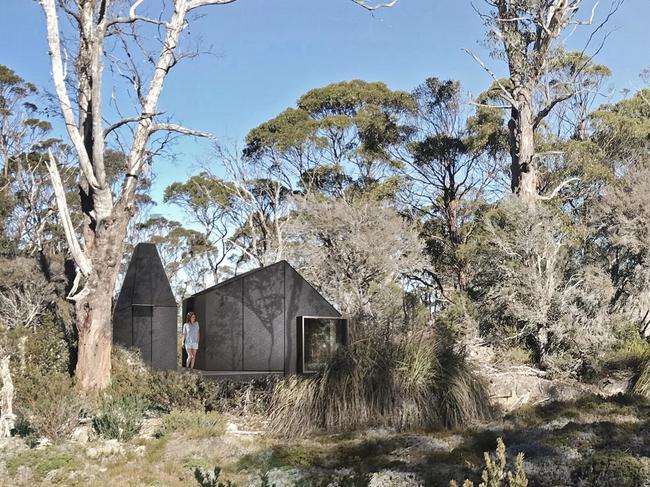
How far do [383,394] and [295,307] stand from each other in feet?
12.0

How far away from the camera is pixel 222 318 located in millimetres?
11375

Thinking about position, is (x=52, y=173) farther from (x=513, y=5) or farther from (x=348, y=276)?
(x=513, y=5)

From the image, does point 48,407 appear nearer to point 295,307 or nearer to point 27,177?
point 295,307

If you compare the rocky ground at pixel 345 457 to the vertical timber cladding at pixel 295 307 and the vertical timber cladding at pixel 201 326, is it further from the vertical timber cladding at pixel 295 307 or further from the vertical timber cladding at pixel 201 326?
the vertical timber cladding at pixel 201 326

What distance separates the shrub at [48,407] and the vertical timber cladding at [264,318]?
339cm

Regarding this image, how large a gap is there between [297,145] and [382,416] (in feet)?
72.6

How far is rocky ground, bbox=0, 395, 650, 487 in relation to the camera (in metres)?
4.88

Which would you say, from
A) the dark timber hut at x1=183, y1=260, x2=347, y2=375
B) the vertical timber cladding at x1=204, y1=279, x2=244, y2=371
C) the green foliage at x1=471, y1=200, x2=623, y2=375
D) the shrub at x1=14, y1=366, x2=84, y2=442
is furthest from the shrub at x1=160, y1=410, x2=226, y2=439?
the green foliage at x1=471, y1=200, x2=623, y2=375

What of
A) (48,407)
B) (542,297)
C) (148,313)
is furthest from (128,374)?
(542,297)

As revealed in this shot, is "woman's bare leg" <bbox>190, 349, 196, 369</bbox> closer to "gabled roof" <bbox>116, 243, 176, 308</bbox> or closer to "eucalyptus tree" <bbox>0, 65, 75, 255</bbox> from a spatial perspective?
"gabled roof" <bbox>116, 243, 176, 308</bbox>

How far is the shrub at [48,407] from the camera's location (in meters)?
6.88

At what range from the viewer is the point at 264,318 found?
36.4 ft

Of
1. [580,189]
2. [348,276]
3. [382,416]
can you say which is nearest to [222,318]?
[382,416]

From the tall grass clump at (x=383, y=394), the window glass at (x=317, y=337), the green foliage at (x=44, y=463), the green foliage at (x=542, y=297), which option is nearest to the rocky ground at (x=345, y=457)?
the green foliage at (x=44, y=463)
